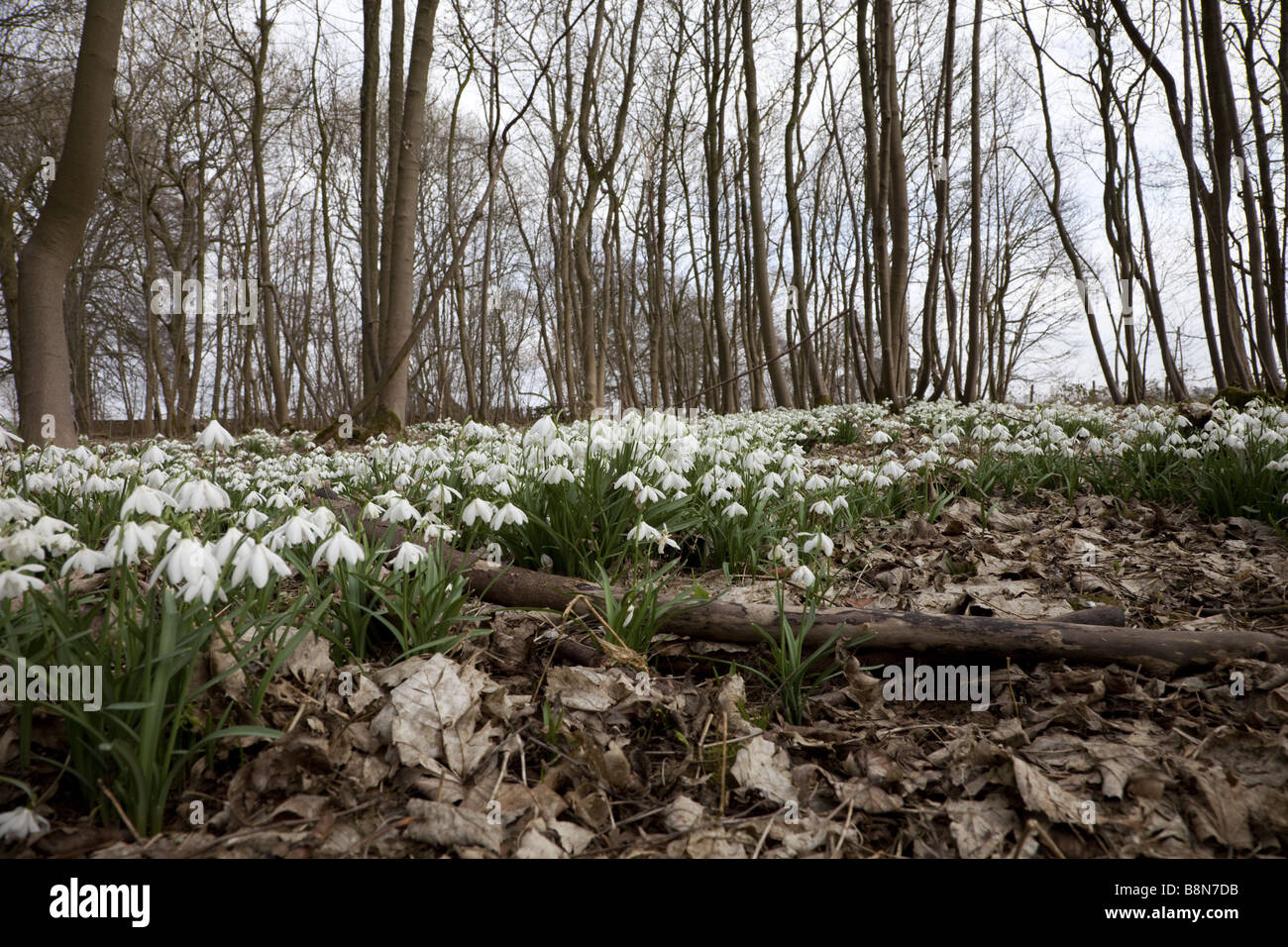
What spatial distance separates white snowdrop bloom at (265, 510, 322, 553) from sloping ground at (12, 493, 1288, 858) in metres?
0.38

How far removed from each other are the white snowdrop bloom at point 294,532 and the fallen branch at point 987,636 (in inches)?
8.6

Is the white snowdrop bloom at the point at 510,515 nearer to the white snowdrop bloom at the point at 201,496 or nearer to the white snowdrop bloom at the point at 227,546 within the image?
the white snowdrop bloom at the point at 201,496

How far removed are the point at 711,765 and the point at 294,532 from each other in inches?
51.4

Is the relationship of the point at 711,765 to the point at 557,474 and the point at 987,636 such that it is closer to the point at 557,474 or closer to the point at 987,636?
the point at 987,636

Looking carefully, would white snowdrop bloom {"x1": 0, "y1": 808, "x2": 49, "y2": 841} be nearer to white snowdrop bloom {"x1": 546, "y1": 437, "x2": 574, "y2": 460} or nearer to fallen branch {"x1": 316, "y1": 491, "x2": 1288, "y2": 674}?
fallen branch {"x1": 316, "y1": 491, "x2": 1288, "y2": 674}

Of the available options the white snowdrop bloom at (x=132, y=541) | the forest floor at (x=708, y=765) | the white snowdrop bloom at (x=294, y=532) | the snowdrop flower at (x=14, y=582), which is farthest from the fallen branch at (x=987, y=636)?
the snowdrop flower at (x=14, y=582)

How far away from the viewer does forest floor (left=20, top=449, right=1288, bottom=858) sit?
136 centimetres

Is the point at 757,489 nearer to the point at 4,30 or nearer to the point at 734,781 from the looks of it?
the point at 734,781

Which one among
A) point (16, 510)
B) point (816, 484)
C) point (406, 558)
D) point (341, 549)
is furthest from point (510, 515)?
point (816, 484)

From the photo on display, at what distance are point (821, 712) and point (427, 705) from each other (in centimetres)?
119

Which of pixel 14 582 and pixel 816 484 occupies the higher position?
pixel 816 484

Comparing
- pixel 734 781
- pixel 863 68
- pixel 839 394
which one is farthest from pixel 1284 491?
pixel 839 394

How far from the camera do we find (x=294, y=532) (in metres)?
1.74

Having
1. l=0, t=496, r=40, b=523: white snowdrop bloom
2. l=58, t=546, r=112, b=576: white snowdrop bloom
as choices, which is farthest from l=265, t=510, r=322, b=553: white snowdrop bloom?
l=0, t=496, r=40, b=523: white snowdrop bloom
